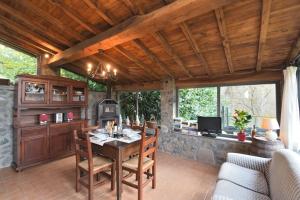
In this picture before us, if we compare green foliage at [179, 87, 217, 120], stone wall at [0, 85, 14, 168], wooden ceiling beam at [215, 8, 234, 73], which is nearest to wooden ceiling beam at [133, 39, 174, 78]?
green foliage at [179, 87, 217, 120]

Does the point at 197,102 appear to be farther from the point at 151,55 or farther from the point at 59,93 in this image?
the point at 59,93

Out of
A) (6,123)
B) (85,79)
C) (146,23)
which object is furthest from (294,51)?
(6,123)

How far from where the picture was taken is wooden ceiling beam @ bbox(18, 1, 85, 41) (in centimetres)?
268

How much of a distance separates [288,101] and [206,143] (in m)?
1.88

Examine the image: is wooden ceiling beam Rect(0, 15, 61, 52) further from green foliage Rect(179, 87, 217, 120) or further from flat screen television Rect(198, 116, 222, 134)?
flat screen television Rect(198, 116, 222, 134)

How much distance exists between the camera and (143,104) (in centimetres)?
577

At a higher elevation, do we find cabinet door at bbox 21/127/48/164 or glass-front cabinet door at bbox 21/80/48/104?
glass-front cabinet door at bbox 21/80/48/104

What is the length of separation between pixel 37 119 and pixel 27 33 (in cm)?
207

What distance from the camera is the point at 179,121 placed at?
4578 millimetres

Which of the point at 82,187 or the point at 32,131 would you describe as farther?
the point at 32,131

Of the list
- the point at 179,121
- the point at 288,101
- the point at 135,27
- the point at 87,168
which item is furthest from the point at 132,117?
the point at 288,101

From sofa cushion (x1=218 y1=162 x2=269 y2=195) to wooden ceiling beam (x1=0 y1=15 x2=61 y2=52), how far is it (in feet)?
14.6

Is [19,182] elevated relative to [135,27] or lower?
lower

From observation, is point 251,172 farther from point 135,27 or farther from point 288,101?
point 135,27
